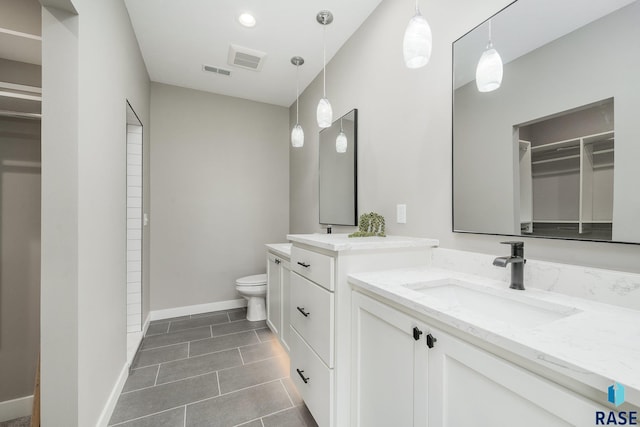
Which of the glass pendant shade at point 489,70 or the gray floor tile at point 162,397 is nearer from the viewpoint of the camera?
the glass pendant shade at point 489,70

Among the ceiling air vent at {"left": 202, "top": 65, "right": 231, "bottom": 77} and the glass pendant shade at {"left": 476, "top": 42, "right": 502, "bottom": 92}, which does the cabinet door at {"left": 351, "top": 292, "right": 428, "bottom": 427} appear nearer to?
the glass pendant shade at {"left": 476, "top": 42, "right": 502, "bottom": 92}

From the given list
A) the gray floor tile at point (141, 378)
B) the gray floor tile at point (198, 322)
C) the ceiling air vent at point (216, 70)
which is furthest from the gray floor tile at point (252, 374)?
the ceiling air vent at point (216, 70)

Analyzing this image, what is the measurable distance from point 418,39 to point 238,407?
2162 mm

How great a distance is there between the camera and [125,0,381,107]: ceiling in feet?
6.28

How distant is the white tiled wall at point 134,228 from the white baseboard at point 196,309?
552 mm

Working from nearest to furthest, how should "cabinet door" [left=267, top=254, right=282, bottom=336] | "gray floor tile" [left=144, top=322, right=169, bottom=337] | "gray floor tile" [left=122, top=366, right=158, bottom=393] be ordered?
"gray floor tile" [left=122, top=366, right=158, bottom=393]
"cabinet door" [left=267, top=254, right=282, bottom=336]
"gray floor tile" [left=144, top=322, right=169, bottom=337]

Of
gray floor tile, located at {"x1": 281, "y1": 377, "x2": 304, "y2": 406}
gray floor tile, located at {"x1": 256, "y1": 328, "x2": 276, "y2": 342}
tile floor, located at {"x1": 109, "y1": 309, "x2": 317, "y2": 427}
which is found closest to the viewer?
tile floor, located at {"x1": 109, "y1": 309, "x2": 317, "y2": 427}

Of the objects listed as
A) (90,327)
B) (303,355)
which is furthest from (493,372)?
(90,327)

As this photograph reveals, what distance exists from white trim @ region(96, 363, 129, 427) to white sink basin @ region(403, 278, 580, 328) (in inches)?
68.9

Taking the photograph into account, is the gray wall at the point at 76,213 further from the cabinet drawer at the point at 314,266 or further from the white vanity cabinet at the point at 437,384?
the white vanity cabinet at the point at 437,384

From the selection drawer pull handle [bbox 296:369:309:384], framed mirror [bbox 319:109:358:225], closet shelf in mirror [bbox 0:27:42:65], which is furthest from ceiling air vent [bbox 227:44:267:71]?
drawer pull handle [bbox 296:369:309:384]

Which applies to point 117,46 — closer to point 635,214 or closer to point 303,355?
point 303,355

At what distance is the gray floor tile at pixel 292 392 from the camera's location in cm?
166

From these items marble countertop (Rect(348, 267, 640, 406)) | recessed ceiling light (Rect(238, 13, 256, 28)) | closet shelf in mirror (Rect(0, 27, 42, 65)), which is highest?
recessed ceiling light (Rect(238, 13, 256, 28))
